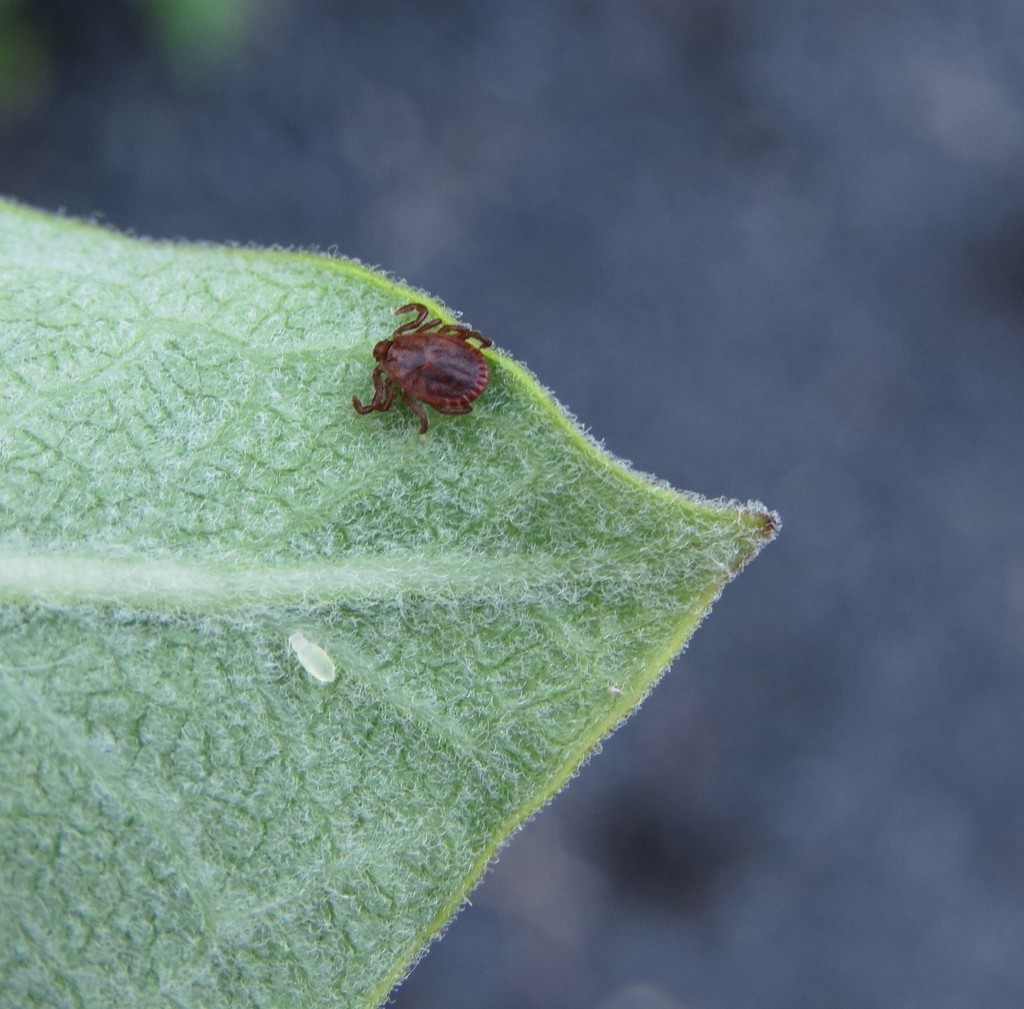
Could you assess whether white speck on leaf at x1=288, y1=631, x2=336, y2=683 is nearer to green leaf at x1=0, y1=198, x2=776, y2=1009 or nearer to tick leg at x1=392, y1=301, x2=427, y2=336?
green leaf at x1=0, y1=198, x2=776, y2=1009

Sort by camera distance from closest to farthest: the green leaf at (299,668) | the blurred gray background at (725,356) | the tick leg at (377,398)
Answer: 1. the green leaf at (299,668)
2. the tick leg at (377,398)
3. the blurred gray background at (725,356)

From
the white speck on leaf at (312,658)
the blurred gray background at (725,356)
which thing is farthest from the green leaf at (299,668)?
the blurred gray background at (725,356)

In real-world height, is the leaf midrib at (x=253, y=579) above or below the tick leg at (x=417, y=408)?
below

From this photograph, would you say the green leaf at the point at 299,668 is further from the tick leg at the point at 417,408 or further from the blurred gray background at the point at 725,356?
the blurred gray background at the point at 725,356

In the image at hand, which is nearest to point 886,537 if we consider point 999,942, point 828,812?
point 828,812

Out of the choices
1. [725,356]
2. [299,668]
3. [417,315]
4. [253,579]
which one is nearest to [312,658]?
[299,668]

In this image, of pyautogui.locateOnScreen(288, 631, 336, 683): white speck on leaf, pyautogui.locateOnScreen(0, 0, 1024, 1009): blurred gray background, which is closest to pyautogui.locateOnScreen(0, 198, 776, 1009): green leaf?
pyautogui.locateOnScreen(288, 631, 336, 683): white speck on leaf

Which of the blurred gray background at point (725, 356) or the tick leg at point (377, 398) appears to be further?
the blurred gray background at point (725, 356)

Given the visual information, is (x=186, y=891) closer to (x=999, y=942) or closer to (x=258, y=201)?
(x=258, y=201)
